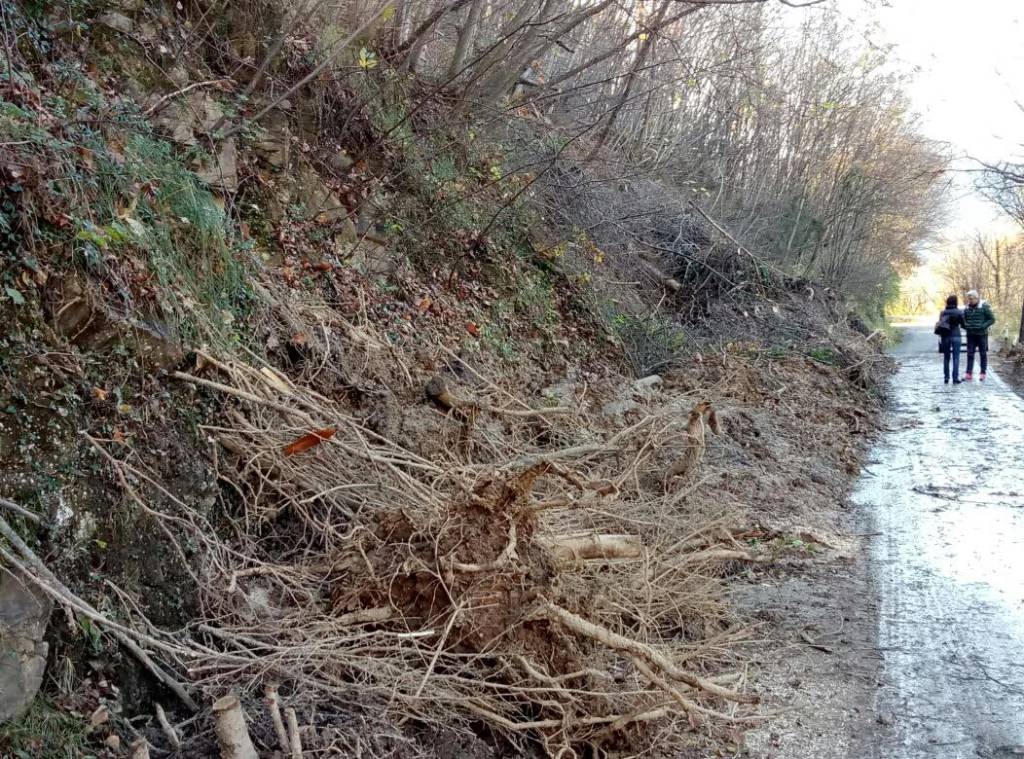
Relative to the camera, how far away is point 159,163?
16.0 ft

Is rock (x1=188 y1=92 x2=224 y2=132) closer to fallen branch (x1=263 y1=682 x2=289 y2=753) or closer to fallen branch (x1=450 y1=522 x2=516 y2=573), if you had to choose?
fallen branch (x1=450 y1=522 x2=516 y2=573)

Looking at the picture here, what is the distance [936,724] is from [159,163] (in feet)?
18.2

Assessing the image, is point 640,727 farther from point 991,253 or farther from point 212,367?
point 991,253

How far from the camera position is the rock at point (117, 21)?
5.50 metres

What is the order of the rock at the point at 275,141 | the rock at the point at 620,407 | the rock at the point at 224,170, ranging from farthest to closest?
the rock at the point at 620,407 → the rock at the point at 275,141 → the rock at the point at 224,170

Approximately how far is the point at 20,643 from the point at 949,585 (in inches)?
219

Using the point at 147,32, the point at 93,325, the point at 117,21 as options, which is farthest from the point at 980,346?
the point at 93,325

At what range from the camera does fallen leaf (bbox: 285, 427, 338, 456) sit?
450 cm

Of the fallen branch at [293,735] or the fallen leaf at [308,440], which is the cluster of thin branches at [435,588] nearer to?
the fallen leaf at [308,440]

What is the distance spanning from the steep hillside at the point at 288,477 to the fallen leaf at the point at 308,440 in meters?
0.02

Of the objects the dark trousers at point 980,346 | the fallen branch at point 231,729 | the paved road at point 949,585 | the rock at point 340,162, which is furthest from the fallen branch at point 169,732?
the dark trousers at point 980,346

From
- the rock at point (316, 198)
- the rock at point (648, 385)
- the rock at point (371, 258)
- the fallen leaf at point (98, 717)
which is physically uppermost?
the rock at point (316, 198)

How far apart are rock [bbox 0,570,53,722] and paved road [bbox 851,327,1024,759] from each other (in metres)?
3.59

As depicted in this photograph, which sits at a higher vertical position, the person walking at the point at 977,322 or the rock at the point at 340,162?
the rock at the point at 340,162
